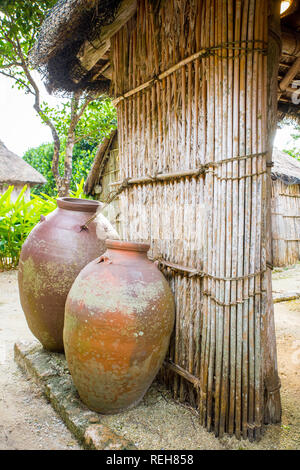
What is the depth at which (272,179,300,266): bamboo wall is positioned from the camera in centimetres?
891

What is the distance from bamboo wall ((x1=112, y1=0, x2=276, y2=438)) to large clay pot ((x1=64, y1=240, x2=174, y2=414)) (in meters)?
0.29

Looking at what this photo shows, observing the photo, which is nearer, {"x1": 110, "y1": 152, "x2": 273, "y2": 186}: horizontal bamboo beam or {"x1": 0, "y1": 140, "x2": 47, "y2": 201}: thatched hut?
{"x1": 110, "y1": 152, "x2": 273, "y2": 186}: horizontal bamboo beam

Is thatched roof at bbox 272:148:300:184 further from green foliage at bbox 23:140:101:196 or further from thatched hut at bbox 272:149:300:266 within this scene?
green foliage at bbox 23:140:101:196

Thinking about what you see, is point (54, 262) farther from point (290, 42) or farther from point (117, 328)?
point (290, 42)

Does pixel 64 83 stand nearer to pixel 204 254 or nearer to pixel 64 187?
pixel 204 254

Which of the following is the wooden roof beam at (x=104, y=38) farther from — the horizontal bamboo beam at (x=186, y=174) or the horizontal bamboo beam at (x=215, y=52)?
the horizontal bamboo beam at (x=186, y=174)

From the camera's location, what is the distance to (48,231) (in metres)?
2.84

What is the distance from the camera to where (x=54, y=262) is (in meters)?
2.73

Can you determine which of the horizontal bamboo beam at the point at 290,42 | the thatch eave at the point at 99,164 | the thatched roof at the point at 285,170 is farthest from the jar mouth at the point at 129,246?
the thatch eave at the point at 99,164

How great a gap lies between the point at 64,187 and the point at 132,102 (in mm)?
5073

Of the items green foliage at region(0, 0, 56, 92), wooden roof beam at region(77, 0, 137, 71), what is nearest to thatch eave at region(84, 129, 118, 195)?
green foliage at region(0, 0, 56, 92)

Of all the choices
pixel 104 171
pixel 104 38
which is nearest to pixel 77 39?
pixel 104 38

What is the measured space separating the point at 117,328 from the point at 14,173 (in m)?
13.2
